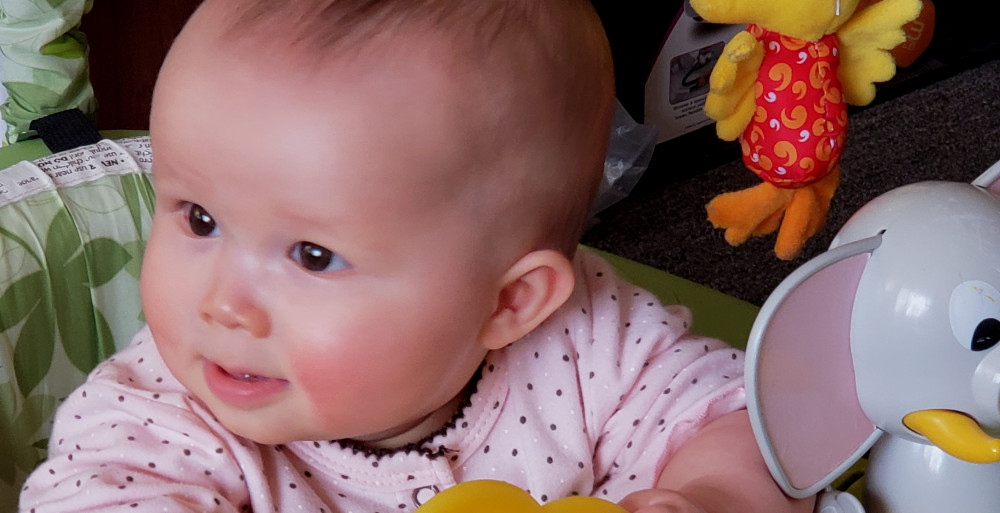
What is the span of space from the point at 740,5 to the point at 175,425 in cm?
37

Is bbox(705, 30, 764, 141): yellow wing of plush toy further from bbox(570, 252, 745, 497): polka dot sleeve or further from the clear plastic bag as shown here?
the clear plastic bag

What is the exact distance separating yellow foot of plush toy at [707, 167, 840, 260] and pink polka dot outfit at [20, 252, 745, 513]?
0.29 feet

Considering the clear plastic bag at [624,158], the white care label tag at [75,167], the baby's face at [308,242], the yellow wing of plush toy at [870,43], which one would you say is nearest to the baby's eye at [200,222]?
the baby's face at [308,242]

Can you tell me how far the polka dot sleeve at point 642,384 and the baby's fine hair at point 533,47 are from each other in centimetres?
9

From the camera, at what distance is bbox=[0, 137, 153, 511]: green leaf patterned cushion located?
0.66 meters

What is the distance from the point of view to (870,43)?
52 centimetres

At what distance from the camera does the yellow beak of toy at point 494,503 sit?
361 millimetres

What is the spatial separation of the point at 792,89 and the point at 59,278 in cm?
49

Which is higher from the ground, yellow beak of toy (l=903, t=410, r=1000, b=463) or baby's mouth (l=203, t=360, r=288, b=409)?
yellow beak of toy (l=903, t=410, r=1000, b=463)

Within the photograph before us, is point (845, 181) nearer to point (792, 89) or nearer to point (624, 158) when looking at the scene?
point (624, 158)

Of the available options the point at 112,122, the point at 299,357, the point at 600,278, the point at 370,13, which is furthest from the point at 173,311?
the point at 112,122

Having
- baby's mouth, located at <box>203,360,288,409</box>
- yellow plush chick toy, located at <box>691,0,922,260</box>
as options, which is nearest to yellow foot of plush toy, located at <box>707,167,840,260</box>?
yellow plush chick toy, located at <box>691,0,922,260</box>

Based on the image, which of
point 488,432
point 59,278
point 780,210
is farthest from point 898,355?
point 59,278

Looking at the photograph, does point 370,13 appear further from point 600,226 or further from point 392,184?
point 600,226
